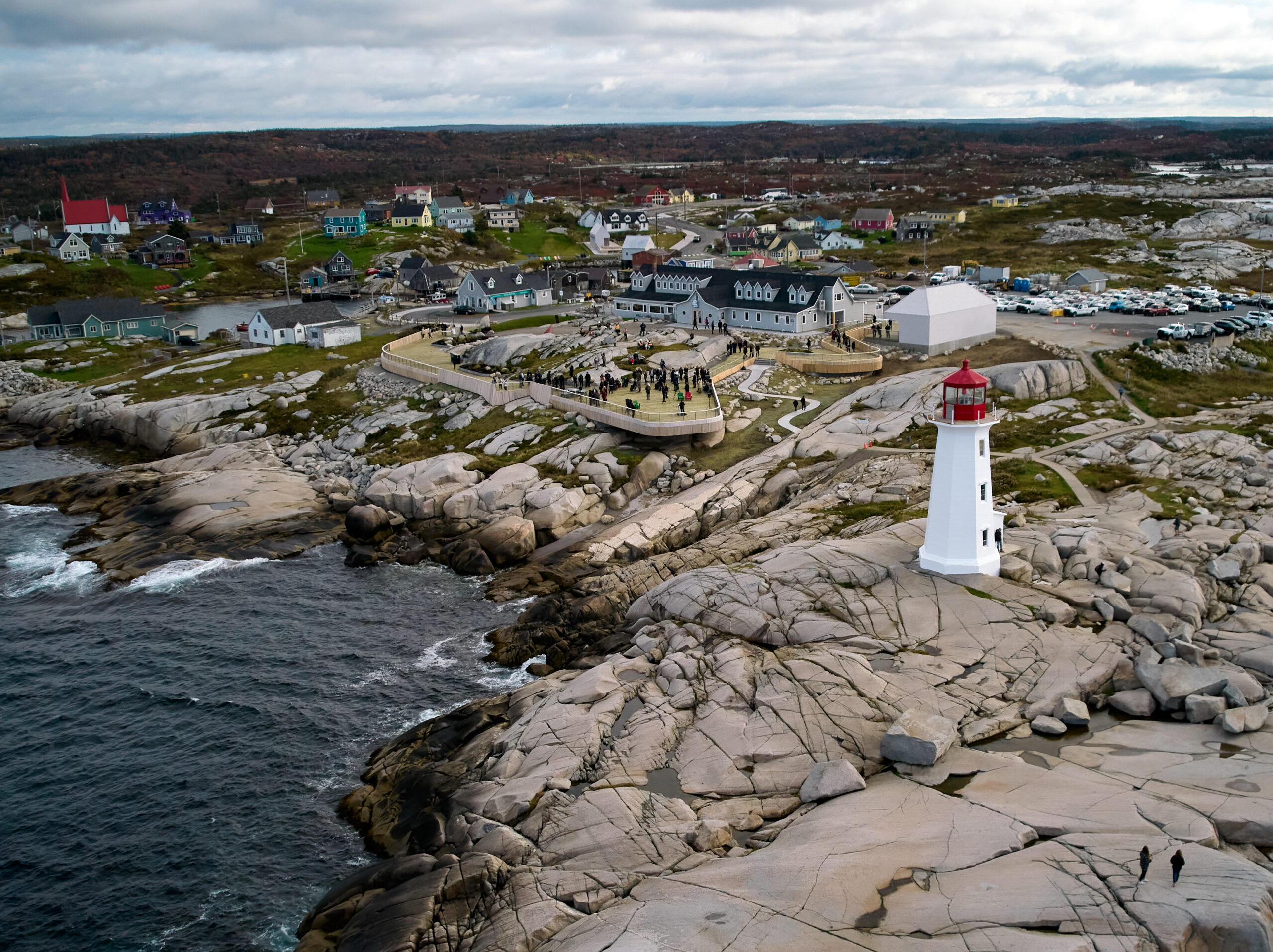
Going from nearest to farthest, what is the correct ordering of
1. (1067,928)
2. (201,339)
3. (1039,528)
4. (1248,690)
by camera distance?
(1067,928)
(1248,690)
(1039,528)
(201,339)

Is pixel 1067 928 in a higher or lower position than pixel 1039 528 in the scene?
lower

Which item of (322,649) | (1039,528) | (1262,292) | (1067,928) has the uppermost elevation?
(1262,292)

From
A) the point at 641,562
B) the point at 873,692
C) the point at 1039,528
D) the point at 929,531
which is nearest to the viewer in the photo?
the point at 873,692

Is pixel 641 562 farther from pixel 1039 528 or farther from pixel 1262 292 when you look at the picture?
pixel 1262 292

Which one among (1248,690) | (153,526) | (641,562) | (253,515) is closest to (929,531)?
(1248,690)

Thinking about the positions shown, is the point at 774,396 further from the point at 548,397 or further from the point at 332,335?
the point at 332,335

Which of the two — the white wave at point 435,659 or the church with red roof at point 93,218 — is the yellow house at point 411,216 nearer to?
the church with red roof at point 93,218

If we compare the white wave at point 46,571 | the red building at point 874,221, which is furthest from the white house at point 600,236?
the white wave at point 46,571
